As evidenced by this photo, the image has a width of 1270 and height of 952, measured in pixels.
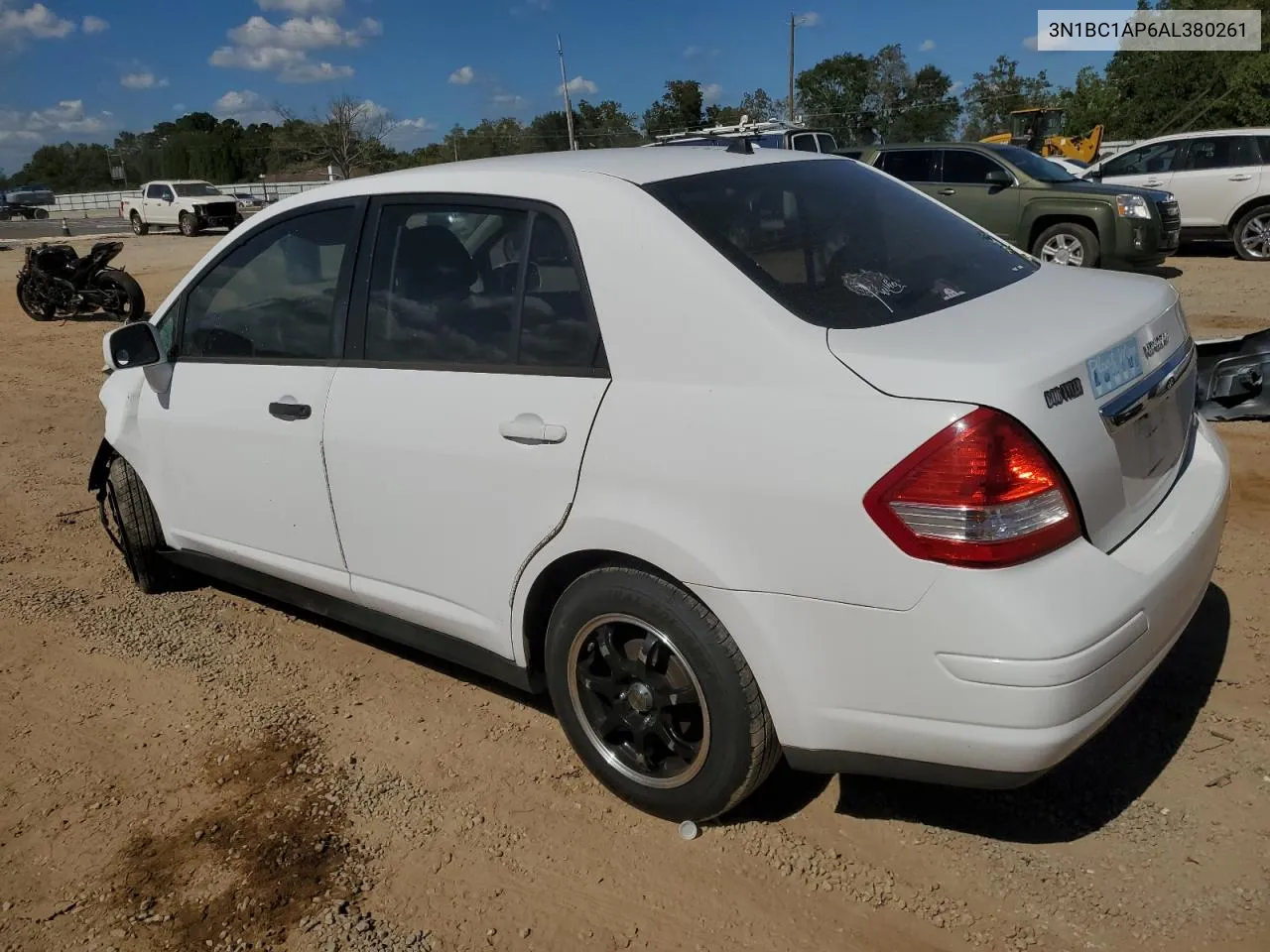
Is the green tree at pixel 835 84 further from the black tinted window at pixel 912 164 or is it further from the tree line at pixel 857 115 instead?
the black tinted window at pixel 912 164

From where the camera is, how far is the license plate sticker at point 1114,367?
7.48 feet

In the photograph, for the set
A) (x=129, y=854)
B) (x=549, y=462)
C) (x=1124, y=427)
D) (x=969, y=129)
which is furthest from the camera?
(x=969, y=129)

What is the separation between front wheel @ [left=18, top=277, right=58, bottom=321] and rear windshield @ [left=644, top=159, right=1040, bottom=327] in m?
14.2

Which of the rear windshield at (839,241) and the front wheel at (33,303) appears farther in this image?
the front wheel at (33,303)

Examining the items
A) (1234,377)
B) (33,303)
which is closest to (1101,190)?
(1234,377)

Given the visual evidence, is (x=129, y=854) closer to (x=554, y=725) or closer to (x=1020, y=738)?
(x=554, y=725)

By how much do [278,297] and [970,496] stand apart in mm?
2544

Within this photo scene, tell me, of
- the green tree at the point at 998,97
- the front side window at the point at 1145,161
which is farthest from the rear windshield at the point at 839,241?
the green tree at the point at 998,97

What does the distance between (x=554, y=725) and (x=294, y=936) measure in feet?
3.55

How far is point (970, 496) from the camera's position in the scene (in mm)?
2078

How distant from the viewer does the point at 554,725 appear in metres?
3.37

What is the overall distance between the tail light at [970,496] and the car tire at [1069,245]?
10.5 metres

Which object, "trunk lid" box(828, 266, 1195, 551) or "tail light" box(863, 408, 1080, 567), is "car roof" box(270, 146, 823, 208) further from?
"tail light" box(863, 408, 1080, 567)

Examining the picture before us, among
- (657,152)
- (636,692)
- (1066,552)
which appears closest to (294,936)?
(636,692)
